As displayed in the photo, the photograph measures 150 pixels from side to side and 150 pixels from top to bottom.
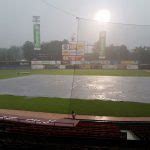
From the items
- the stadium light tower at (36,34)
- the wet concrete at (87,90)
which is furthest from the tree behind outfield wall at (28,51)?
the wet concrete at (87,90)

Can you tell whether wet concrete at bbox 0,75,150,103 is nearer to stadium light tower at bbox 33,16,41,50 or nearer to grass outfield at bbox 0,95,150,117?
grass outfield at bbox 0,95,150,117

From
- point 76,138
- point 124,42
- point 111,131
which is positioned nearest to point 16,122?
point 76,138

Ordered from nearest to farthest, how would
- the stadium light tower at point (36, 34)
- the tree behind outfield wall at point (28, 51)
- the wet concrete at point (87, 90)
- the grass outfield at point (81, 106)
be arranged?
the grass outfield at point (81, 106)
the wet concrete at point (87, 90)
the stadium light tower at point (36, 34)
the tree behind outfield wall at point (28, 51)

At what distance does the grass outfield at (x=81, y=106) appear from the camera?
1243cm

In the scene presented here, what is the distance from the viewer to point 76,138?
22.9ft

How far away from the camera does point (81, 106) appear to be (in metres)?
13.7

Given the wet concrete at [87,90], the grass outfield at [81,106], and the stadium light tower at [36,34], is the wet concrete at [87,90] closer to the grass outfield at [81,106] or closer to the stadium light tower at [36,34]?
the grass outfield at [81,106]

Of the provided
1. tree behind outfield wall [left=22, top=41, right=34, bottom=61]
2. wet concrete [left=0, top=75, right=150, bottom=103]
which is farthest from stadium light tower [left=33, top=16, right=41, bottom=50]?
wet concrete [left=0, top=75, right=150, bottom=103]

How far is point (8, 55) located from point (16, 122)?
126 feet

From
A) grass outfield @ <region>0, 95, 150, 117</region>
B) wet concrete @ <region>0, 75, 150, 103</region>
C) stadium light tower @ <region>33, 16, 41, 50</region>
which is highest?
stadium light tower @ <region>33, 16, 41, 50</region>

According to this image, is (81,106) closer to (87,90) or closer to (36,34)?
(87,90)

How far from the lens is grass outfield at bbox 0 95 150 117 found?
12.4 metres

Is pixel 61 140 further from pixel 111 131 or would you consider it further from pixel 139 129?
pixel 139 129

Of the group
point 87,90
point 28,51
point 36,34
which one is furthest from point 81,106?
point 28,51
